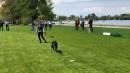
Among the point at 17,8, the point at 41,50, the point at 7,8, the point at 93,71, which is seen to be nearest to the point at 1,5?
the point at 7,8

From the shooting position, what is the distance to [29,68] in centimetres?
1126

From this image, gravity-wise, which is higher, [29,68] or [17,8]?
[17,8]

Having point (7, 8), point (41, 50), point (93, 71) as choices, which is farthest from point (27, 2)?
point (93, 71)

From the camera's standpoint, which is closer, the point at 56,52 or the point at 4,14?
the point at 56,52

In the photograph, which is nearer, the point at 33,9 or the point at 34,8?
the point at 33,9

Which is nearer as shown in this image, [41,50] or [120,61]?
[120,61]

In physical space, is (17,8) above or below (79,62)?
above

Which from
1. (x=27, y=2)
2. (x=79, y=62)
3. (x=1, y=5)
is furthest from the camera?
(x=1, y=5)

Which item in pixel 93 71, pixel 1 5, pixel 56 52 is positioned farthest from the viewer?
pixel 1 5

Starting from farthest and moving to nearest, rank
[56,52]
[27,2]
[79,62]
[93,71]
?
[27,2] → [56,52] → [79,62] → [93,71]

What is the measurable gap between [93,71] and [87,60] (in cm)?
241

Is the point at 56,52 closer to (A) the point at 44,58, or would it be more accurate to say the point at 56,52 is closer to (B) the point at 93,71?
(A) the point at 44,58

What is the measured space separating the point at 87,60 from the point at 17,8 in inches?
3005

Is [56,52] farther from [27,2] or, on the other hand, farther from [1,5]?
[1,5]
